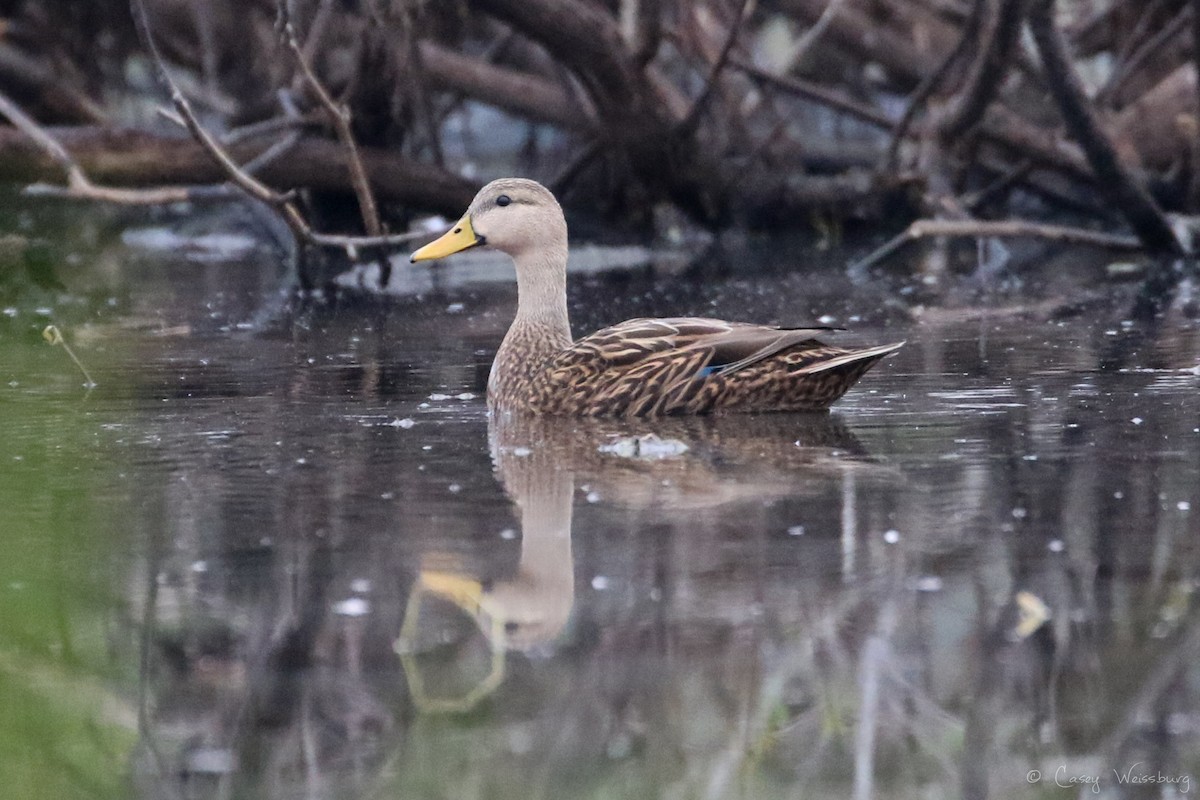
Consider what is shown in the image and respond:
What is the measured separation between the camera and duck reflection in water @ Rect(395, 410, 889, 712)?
4852 mm

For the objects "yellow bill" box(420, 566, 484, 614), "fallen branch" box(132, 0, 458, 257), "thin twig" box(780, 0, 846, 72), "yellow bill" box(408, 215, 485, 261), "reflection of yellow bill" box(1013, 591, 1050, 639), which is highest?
"thin twig" box(780, 0, 846, 72)

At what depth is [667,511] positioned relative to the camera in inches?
A: 235

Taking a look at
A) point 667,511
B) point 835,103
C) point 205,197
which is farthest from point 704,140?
point 667,511

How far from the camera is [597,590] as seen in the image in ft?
16.7

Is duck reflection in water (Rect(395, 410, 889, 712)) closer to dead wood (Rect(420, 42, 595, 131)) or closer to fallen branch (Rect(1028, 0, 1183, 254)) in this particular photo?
fallen branch (Rect(1028, 0, 1183, 254))

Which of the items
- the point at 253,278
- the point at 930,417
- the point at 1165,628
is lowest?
the point at 1165,628

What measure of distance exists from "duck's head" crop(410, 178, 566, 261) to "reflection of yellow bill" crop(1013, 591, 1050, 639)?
164 inches

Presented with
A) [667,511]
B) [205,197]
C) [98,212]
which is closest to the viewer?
[667,511]

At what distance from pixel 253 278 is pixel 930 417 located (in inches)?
294

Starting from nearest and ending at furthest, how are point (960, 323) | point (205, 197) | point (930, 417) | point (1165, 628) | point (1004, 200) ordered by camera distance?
point (1165, 628) < point (930, 417) < point (960, 323) < point (205, 197) < point (1004, 200)

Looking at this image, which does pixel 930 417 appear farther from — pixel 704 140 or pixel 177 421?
pixel 704 140

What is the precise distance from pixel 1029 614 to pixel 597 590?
1.09 meters

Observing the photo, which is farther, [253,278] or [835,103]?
[835,103]

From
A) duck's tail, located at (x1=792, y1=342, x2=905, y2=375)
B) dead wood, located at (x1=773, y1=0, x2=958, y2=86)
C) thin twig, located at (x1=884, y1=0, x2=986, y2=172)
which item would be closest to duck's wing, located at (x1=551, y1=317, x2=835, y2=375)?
duck's tail, located at (x1=792, y1=342, x2=905, y2=375)
